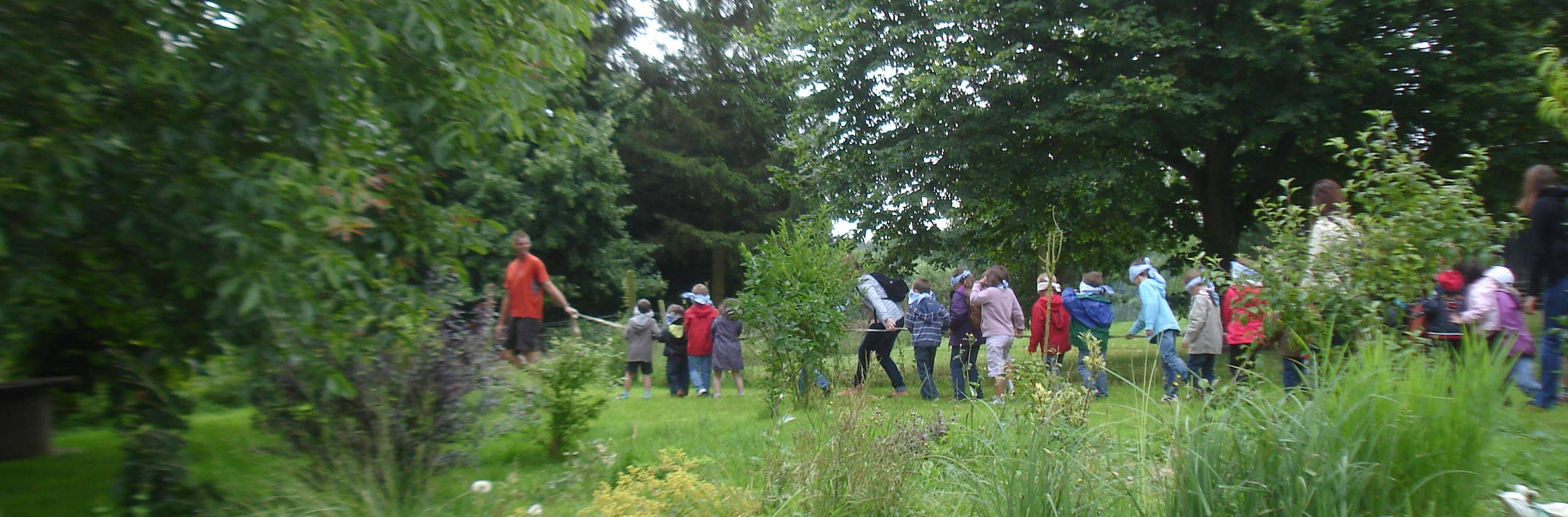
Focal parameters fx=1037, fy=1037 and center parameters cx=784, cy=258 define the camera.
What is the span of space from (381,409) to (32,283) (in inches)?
62.0

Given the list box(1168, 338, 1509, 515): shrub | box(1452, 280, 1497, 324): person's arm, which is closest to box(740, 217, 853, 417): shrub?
box(1452, 280, 1497, 324): person's arm

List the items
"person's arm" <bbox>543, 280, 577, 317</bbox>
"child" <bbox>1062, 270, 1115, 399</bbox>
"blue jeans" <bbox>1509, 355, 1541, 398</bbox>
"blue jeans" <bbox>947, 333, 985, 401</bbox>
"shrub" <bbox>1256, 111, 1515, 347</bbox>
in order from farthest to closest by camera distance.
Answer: "child" <bbox>1062, 270, 1115, 399</bbox>
"person's arm" <bbox>543, 280, 577, 317</bbox>
"blue jeans" <bbox>947, 333, 985, 401</bbox>
"blue jeans" <bbox>1509, 355, 1541, 398</bbox>
"shrub" <bbox>1256, 111, 1515, 347</bbox>

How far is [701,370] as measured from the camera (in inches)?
561

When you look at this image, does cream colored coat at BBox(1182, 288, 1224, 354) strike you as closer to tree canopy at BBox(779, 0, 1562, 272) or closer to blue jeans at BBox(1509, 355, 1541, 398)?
blue jeans at BBox(1509, 355, 1541, 398)

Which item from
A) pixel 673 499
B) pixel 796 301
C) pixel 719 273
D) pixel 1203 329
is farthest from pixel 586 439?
pixel 719 273

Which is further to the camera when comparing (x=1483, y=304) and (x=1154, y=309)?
(x=1154, y=309)

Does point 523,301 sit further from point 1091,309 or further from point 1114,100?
point 1114,100

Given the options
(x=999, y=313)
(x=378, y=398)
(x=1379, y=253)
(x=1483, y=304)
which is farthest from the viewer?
(x=999, y=313)

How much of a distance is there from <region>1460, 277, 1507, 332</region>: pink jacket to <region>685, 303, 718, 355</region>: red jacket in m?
8.70

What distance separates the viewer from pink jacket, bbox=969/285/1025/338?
1120 cm

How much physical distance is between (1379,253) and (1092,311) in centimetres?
575

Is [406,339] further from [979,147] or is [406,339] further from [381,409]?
[979,147]

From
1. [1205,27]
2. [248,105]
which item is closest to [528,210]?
[1205,27]

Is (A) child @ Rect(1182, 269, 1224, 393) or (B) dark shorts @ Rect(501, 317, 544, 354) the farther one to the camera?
(A) child @ Rect(1182, 269, 1224, 393)
